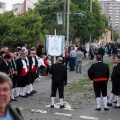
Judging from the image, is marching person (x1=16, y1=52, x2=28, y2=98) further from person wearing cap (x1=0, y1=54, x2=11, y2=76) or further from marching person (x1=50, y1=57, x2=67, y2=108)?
marching person (x1=50, y1=57, x2=67, y2=108)

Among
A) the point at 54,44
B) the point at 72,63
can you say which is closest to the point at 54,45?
the point at 54,44

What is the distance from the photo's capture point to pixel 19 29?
27562 millimetres

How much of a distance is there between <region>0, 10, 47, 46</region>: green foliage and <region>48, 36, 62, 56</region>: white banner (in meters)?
4.76

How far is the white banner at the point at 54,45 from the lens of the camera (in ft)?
73.2

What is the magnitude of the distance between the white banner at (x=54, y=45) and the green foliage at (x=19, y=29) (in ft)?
15.6

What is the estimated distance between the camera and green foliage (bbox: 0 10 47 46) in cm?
2681

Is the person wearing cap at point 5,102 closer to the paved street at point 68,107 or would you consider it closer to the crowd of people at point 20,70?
the paved street at point 68,107

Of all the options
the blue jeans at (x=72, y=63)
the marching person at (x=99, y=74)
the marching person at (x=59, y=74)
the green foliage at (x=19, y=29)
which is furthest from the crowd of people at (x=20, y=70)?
the blue jeans at (x=72, y=63)

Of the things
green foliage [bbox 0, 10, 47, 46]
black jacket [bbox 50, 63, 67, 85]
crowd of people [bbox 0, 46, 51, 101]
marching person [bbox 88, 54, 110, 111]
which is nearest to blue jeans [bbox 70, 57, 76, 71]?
green foliage [bbox 0, 10, 47, 46]

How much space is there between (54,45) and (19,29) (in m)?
5.79

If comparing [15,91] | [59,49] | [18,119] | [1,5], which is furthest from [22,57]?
[1,5]

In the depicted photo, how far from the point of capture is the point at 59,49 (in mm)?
22297

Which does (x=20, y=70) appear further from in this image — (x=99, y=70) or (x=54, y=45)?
(x=54, y=45)

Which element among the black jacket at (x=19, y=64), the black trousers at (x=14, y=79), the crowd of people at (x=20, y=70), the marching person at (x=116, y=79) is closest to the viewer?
the marching person at (x=116, y=79)
